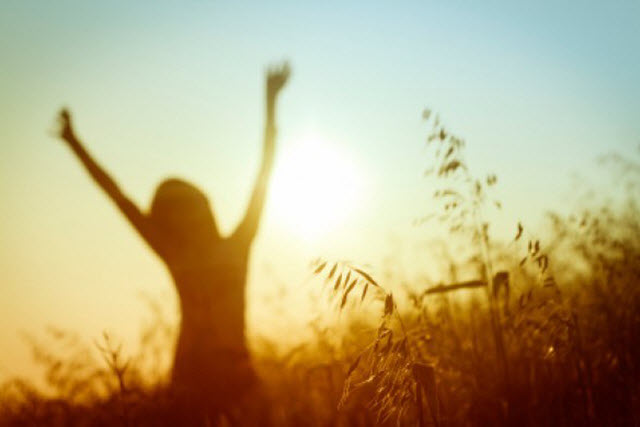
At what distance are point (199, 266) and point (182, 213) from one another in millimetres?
402

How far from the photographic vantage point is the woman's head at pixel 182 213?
14.3 ft

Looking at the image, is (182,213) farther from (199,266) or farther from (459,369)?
(459,369)

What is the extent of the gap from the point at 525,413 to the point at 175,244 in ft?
8.79

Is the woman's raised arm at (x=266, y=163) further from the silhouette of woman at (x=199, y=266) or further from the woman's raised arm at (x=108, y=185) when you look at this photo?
the woman's raised arm at (x=108, y=185)

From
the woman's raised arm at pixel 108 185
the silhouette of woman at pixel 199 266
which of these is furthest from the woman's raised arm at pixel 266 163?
the woman's raised arm at pixel 108 185

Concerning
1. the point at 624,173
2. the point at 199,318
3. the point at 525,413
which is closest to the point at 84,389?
the point at 199,318

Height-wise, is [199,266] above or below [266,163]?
below

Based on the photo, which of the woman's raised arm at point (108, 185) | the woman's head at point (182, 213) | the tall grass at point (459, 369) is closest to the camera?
the tall grass at point (459, 369)

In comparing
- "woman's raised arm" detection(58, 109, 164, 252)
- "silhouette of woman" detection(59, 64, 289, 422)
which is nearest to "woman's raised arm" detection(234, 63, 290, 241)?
"silhouette of woman" detection(59, 64, 289, 422)

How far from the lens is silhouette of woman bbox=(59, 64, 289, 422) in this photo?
4129mm

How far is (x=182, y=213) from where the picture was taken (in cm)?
434

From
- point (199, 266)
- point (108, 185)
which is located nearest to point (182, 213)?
A: point (199, 266)

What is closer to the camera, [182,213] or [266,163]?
[182,213]

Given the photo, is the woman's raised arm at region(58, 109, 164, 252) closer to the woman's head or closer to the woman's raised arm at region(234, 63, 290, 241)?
the woman's head
